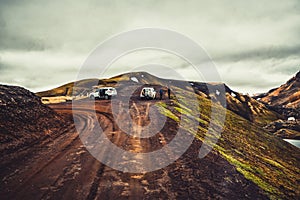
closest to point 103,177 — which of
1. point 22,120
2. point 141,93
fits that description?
point 22,120

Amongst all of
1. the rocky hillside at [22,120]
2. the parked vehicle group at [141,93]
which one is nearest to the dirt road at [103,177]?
the rocky hillside at [22,120]

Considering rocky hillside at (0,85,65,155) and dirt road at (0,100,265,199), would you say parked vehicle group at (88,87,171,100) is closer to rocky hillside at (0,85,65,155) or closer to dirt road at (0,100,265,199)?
rocky hillside at (0,85,65,155)

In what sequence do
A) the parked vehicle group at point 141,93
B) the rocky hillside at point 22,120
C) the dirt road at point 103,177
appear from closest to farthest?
the dirt road at point 103,177 < the rocky hillside at point 22,120 < the parked vehicle group at point 141,93

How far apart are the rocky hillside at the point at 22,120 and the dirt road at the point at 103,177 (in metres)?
0.93

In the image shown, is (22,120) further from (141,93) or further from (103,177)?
(141,93)

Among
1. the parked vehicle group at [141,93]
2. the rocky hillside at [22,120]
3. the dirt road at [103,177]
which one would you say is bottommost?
the dirt road at [103,177]

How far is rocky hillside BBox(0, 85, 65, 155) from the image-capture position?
10913 millimetres

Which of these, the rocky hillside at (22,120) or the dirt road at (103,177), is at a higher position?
the rocky hillside at (22,120)

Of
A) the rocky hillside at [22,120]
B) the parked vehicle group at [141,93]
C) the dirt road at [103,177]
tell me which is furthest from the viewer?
the parked vehicle group at [141,93]

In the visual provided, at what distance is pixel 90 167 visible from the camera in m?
8.02

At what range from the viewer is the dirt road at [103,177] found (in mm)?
6379

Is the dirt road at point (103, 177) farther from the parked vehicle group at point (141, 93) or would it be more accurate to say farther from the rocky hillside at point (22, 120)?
the parked vehicle group at point (141, 93)

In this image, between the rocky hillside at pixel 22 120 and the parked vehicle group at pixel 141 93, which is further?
the parked vehicle group at pixel 141 93

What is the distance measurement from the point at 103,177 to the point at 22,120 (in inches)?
334
